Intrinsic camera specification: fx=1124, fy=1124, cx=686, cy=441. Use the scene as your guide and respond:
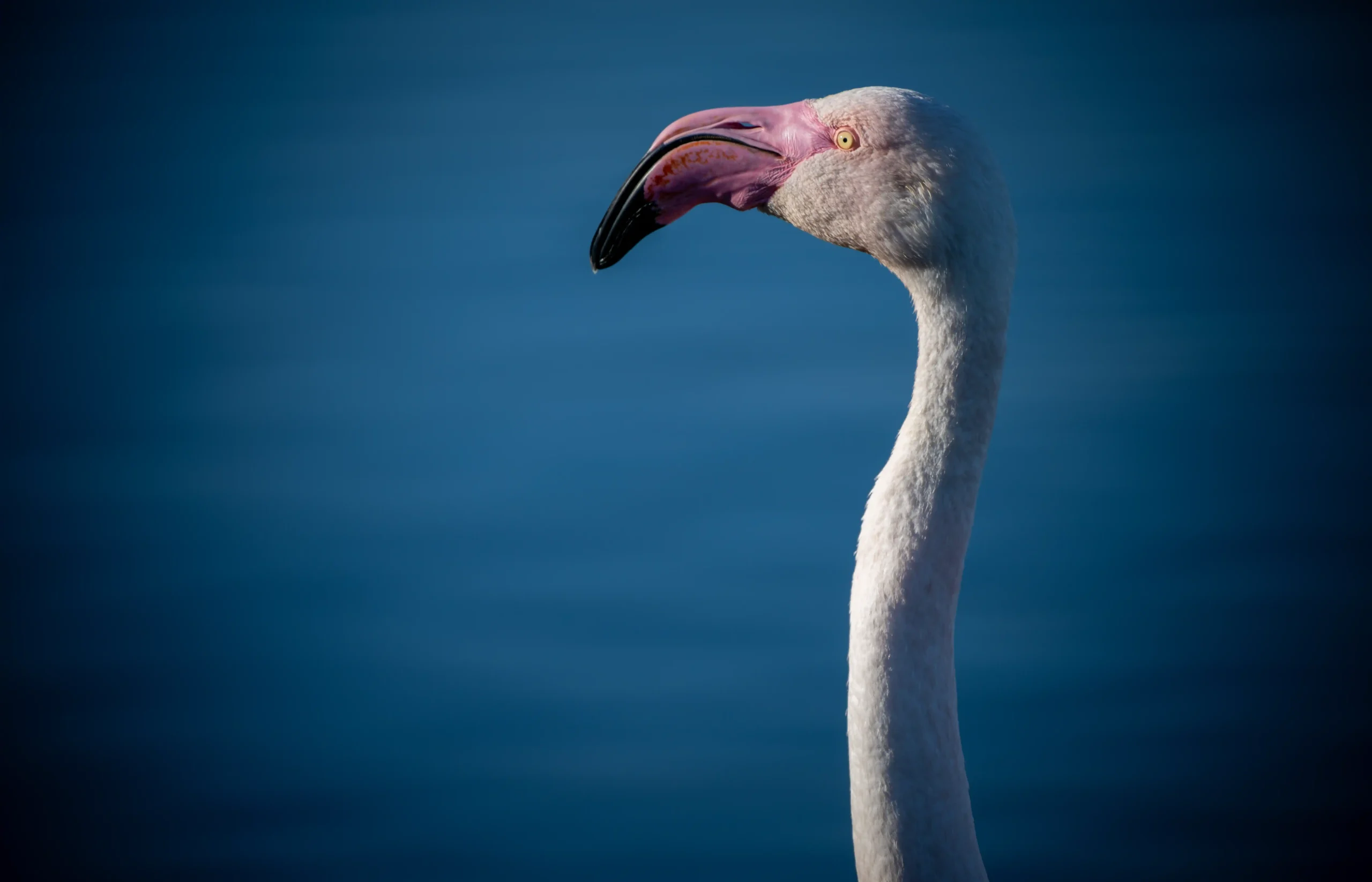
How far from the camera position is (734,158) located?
155 cm

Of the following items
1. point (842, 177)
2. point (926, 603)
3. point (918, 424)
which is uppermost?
point (842, 177)

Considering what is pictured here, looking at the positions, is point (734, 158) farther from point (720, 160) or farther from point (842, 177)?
point (842, 177)

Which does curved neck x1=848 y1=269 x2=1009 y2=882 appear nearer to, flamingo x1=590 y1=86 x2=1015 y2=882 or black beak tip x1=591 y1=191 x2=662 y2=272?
flamingo x1=590 y1=86 x2=1015 y2=882

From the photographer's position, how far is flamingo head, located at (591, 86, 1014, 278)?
55.7 inches

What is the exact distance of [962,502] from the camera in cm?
150

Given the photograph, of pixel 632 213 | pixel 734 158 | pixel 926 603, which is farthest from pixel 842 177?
pixel 926 603

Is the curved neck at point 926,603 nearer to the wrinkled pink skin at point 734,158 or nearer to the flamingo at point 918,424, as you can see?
the flamingo at point 918,424

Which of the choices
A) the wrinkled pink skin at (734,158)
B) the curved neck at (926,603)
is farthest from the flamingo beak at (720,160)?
the curved neck at (926,603)

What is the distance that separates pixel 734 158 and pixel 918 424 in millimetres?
445

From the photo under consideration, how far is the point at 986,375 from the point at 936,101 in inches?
14.2

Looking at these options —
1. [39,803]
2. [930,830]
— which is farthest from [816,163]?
[39,803]

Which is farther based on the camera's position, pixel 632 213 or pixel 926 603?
pixel 632 213

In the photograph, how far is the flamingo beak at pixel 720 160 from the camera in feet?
5.02

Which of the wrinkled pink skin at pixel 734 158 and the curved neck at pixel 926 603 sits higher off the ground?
the wrinkled pink skin at pixel 734 158
